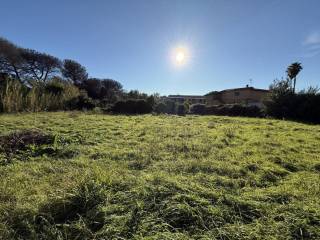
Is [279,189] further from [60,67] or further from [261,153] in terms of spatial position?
[60,67]

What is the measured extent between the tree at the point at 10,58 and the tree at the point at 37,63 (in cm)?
138

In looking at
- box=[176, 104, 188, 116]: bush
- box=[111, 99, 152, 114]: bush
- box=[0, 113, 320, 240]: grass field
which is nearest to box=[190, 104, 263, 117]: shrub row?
box=[176, 104, 188, 116]: bush

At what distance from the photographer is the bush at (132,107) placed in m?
16.8

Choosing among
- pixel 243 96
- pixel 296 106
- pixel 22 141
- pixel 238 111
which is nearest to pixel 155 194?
pixel 22 141

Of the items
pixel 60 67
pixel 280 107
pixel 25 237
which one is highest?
pixel 60 67

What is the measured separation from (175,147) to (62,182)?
270 centimetres

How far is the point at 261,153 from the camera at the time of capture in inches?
208

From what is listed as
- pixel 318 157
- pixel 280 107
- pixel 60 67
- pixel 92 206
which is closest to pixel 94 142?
pixel 92 206

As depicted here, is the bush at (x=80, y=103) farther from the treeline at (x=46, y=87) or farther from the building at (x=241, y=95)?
the building at (x=241, y=95)

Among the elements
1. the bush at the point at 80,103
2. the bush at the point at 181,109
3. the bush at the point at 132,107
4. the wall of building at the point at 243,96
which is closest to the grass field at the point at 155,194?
the bush at the point at 80,103

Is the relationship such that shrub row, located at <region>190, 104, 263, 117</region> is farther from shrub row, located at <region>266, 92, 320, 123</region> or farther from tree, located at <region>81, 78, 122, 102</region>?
tree, located at <region>81, 78, 122, 102</region>

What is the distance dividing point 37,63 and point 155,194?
1252 inches

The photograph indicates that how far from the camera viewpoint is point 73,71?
113ft

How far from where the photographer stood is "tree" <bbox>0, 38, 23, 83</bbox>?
993 inches
